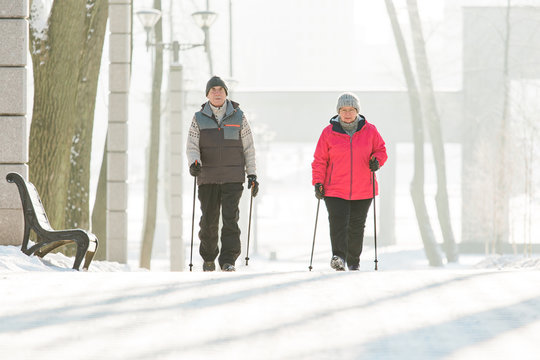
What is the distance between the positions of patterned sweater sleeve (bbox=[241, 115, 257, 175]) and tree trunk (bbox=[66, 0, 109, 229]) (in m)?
4.73

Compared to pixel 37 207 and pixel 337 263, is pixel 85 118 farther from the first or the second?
pixel 337 263

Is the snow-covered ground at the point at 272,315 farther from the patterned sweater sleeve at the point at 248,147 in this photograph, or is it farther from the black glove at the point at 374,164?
the patterned sweater sleeve at the point at 248,147

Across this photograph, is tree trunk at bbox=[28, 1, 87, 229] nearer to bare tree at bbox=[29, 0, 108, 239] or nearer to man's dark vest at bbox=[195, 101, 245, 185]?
bare tree at bbox=[29, 0, 108, 239]

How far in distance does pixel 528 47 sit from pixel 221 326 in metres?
34.9

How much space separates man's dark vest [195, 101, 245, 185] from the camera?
7.83 meters

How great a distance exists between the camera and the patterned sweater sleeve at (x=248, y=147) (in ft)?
25.9

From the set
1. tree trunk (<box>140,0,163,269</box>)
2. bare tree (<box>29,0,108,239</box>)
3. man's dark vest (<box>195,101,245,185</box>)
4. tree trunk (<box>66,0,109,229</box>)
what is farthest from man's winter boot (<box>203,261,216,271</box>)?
tree trunk (<box>140,0,163,269</box>)

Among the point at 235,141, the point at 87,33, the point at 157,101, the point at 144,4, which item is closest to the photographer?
the point at 235,141

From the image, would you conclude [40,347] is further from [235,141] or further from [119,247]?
[119,247]

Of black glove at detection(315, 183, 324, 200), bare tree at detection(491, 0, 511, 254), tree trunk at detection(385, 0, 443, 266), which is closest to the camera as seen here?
black glove at detection(315, 183, 324, 200)

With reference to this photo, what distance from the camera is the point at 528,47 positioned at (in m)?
36.8

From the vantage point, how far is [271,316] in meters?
4.24

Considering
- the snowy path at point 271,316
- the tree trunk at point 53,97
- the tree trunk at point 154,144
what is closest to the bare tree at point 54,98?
the tree trunk at point 53,97

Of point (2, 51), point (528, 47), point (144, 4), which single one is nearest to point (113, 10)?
point (2, 51)
